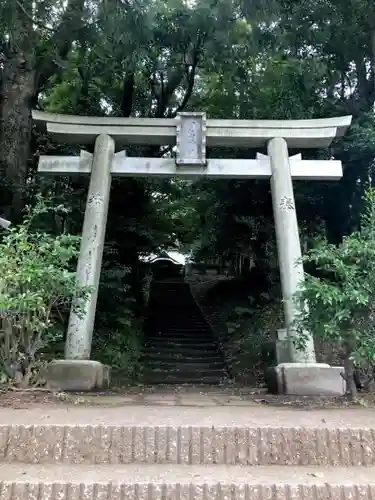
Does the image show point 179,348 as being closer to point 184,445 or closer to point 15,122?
point 15,122

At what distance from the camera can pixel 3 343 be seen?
16.6 feet

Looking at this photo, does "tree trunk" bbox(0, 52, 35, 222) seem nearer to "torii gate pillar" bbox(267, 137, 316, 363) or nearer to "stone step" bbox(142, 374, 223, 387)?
"stone step" bbox(142, 374, 223, 387)

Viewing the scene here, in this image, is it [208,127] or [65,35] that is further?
[65,35]

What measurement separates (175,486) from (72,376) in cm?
293

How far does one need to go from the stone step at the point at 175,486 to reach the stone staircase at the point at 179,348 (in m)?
5.37

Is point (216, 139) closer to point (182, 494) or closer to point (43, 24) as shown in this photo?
point (43, 24)

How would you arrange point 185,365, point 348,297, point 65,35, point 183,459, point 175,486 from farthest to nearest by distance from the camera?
point 185,365
point 65,35
point 348,297
point 183,459
point 175,486

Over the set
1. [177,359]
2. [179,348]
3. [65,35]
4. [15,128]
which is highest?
[65,35]

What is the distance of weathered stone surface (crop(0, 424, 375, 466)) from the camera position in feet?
10.6

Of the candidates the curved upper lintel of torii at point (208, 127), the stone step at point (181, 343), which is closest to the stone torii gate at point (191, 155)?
the curved upper lintel of torii at point (208, 127)

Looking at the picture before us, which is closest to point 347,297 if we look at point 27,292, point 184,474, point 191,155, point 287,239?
point 287,239

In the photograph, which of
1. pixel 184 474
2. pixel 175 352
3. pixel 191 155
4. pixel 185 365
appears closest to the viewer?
pixel 184 474

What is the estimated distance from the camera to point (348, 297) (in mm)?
4543

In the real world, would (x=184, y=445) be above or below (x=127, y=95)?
below
